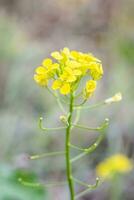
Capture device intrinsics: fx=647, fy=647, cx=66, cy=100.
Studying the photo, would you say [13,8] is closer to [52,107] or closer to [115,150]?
[52,107]

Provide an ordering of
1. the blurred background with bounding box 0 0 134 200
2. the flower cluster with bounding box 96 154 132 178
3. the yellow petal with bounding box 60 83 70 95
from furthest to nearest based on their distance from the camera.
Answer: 1. the blurred background with bounding box 0 0 134 200
2. the flower cluster with bounding box 96 154 132 178
3. the yellow petal with bounding box 60 83 70 95

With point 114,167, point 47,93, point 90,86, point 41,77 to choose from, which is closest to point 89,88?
point 90,86

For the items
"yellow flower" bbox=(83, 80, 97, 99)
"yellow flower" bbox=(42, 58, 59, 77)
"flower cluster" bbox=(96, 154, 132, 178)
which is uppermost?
"yellow flower" bbox=(42, 58, 59, 77)

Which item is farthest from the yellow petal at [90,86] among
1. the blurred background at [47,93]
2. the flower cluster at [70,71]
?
the blurred background at [47,93]

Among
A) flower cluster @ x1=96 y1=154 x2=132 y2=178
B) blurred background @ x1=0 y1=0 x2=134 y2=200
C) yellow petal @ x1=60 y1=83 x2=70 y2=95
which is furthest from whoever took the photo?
blurred background @ x1=0 y1=0 x2=134 y2=200

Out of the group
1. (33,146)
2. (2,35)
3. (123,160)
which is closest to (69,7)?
(2,35)

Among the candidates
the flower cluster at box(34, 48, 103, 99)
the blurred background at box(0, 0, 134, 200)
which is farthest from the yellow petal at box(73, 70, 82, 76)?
the blurred background at box(0, 0, 134, 200)

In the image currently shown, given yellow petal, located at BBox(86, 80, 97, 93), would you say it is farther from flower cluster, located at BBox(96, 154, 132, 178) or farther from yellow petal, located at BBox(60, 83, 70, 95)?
flower cluster, located at BBox(96, 154, 132, 178)

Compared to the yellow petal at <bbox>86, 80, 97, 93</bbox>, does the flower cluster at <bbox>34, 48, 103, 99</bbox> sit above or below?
above
